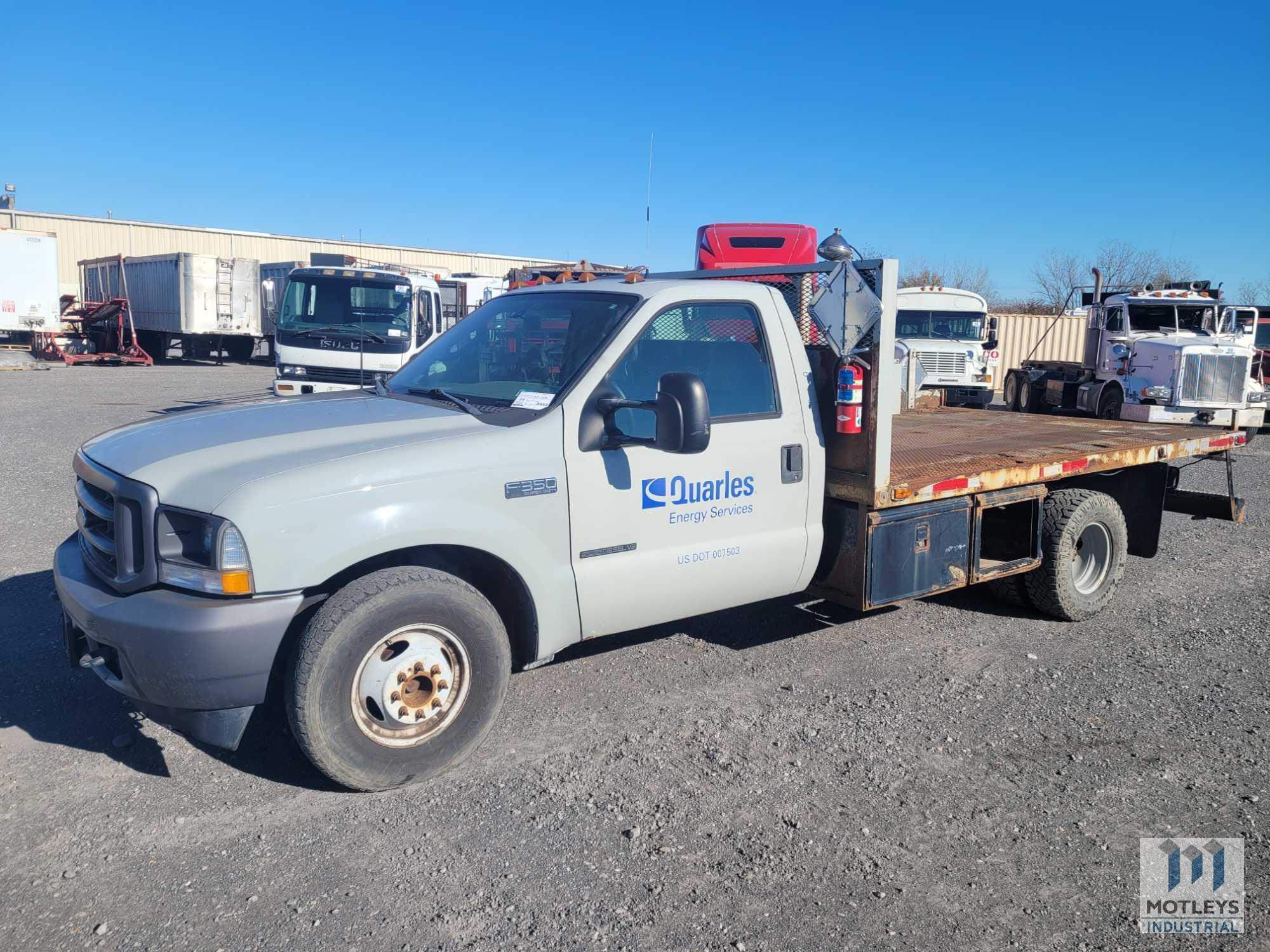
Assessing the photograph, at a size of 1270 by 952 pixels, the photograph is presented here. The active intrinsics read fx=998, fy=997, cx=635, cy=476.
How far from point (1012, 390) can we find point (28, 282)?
2581 cm

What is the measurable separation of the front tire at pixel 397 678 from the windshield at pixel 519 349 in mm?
956

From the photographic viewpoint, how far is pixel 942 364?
19.6 metres

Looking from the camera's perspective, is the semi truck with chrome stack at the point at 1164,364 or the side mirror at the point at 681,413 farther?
the semi truck with chrome stack at the point at 1164,364

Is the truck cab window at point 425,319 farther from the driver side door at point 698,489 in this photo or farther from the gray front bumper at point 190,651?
the gray front bumper at point 190,651

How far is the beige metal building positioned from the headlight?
121ft

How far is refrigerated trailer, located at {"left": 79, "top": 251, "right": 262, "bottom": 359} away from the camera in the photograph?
92.0 feet

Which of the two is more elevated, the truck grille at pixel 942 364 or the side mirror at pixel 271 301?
the side mirror at pixel 271 301

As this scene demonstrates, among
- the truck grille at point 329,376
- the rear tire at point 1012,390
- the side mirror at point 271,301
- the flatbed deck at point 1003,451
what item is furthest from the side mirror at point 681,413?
the rear tire at point 1012,390

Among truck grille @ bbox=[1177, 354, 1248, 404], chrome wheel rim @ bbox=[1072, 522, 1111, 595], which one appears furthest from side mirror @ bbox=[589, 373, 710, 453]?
truck grille @ bbox=[1177, 354, 1248, 404]

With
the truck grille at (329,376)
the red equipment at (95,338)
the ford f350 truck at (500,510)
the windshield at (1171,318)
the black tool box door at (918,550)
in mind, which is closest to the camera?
the ford f350 truck at (500,510)

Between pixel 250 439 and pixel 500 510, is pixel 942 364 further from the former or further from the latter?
pixel 250 439

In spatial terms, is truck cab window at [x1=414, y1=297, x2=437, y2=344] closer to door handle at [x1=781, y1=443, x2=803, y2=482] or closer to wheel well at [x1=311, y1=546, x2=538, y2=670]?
door handle at [x1=781, y1=443, x2=803, y2=482]

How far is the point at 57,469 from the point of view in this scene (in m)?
10.7

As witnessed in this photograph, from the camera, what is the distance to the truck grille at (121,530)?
11.7 ft
